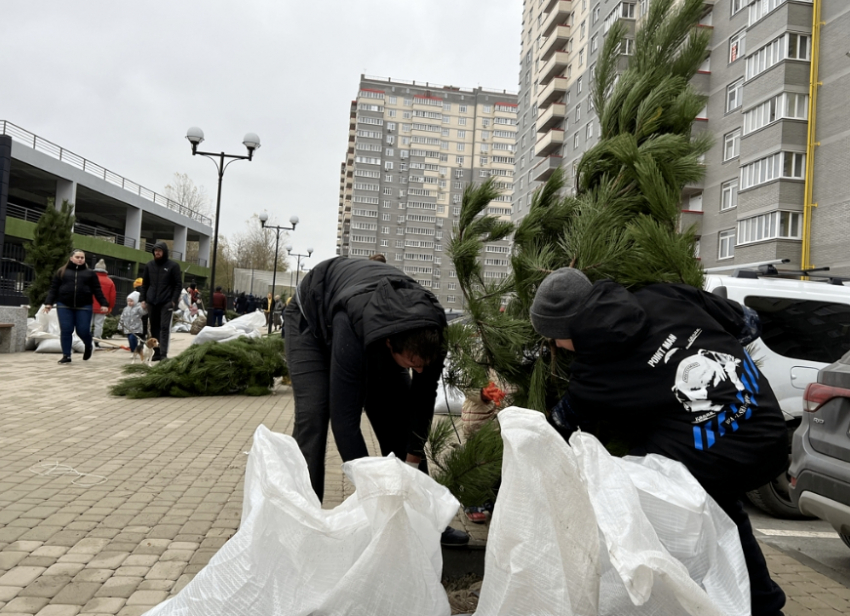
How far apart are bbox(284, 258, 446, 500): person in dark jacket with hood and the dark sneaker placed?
1.27 feet

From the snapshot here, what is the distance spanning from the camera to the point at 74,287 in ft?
36.3

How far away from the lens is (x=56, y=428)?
20.9ft

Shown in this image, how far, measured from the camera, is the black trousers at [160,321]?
37.7 ft

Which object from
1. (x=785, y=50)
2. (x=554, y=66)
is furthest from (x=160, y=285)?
(x=554, y=66)

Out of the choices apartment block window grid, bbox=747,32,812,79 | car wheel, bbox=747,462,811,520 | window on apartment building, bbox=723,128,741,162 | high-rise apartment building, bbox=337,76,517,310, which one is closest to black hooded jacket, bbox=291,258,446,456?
car wheel, bbox=747,462,811,520

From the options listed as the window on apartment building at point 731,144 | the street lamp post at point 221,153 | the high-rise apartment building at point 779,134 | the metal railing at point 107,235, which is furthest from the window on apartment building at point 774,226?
the metal railing at point 107,235

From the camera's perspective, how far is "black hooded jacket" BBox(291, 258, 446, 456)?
8.95 feet

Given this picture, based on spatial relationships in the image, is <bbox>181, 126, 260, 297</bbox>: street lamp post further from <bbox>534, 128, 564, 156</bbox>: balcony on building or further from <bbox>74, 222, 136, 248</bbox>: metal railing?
<bbox>534, 128, 564, 156</bbox>: balcony on building

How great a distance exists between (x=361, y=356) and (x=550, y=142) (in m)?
55.7

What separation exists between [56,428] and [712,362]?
6.00 meters

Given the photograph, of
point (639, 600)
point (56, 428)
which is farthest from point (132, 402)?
point (639, 600)

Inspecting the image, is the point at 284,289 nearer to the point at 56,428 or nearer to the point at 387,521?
the point at 56,428

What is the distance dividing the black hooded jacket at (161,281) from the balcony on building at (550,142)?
47923 millimetres

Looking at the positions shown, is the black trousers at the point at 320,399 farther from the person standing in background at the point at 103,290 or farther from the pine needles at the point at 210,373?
the person standing in background at the point at 103,290
